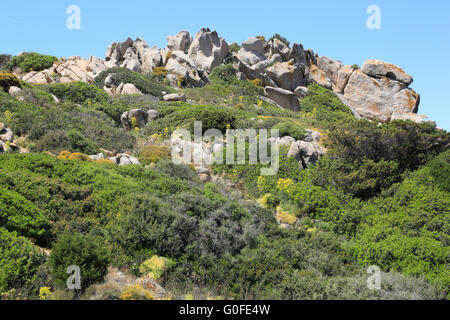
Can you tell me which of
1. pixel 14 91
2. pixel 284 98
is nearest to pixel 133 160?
pixel 14 91

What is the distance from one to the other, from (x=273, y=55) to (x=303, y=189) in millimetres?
29563

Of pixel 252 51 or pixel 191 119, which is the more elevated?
pixel 252 51

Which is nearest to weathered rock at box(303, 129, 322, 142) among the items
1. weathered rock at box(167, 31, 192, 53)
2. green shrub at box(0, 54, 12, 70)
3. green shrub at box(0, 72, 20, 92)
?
green shrub at box(0, 72, 20, 92)

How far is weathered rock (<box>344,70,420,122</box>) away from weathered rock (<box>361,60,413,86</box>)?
22.9 inches

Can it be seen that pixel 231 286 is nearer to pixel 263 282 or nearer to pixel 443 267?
pixel 263 282

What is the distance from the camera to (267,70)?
1528 inches

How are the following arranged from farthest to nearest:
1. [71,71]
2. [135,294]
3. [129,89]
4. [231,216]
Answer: [71,71] < [129,89] < [231,216] < [135,294]

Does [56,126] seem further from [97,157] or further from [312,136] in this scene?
[312,136]

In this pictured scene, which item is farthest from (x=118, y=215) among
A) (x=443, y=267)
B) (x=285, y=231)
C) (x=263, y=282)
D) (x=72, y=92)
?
(x=72, y=92)

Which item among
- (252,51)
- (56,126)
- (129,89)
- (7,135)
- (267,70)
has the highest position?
(252,51)

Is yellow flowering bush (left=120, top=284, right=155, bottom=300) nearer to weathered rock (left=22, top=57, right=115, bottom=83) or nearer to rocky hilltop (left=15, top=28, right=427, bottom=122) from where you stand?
rocky hilltop (left=15, top=28, right=427, bottom=122)

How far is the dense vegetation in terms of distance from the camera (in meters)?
8.27

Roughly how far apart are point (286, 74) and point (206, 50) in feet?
34.1

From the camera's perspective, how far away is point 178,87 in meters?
37.5
